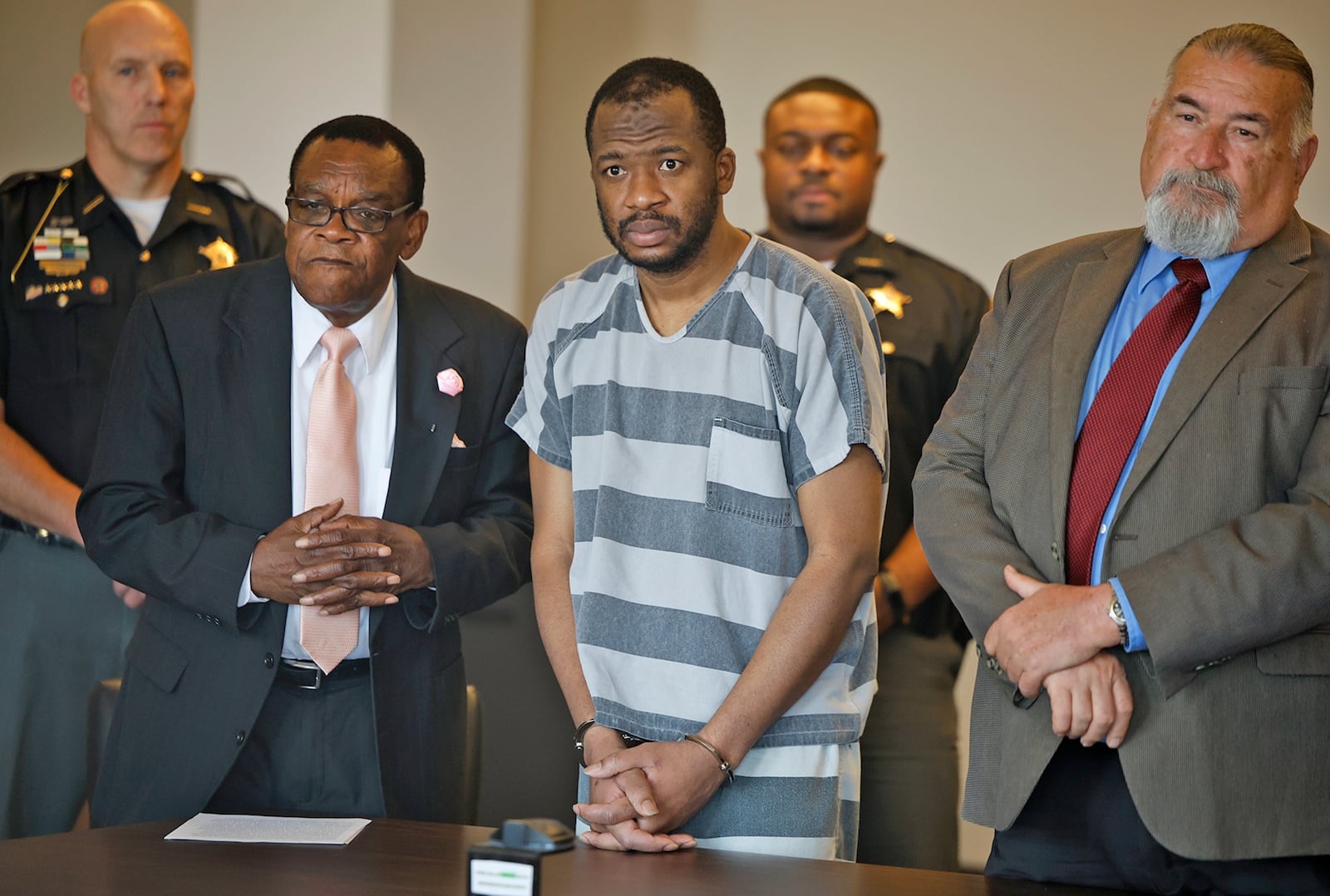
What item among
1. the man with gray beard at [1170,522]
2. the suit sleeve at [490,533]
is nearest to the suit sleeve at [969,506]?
the man with gray beard at [1170,522]

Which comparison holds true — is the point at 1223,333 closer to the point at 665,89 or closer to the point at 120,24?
the point at 665,89

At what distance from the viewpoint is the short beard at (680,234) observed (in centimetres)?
247

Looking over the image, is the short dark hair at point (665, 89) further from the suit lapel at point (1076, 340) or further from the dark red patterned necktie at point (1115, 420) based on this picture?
the dark red patterned necktie at point (1115, 420)

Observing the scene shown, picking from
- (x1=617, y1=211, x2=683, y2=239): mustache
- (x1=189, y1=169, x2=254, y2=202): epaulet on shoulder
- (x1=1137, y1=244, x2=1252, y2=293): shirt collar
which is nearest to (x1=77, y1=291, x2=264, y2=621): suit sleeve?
(x1=189, y1=169, x2=254, y2=202): epaulet on shoulder

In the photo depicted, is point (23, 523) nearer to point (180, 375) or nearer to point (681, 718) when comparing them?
point (180, 375)

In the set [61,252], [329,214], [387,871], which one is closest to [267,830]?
[387,871]

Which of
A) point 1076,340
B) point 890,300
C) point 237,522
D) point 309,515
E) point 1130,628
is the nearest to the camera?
point 1130,628

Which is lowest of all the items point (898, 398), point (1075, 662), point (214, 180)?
point (1075, 662)

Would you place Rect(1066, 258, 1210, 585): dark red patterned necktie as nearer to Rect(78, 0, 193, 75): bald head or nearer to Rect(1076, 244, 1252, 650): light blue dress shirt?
Rect(1076, 244, 1252, 650): light blue dress shirt

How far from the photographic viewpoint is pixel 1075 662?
2047 mm

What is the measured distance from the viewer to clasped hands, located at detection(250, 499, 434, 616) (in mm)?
2723

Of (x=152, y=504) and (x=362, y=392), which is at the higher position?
(x=362, y=392)

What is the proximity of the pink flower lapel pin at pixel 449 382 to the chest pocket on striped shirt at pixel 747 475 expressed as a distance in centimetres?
79

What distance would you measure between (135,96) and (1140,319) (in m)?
2.68
